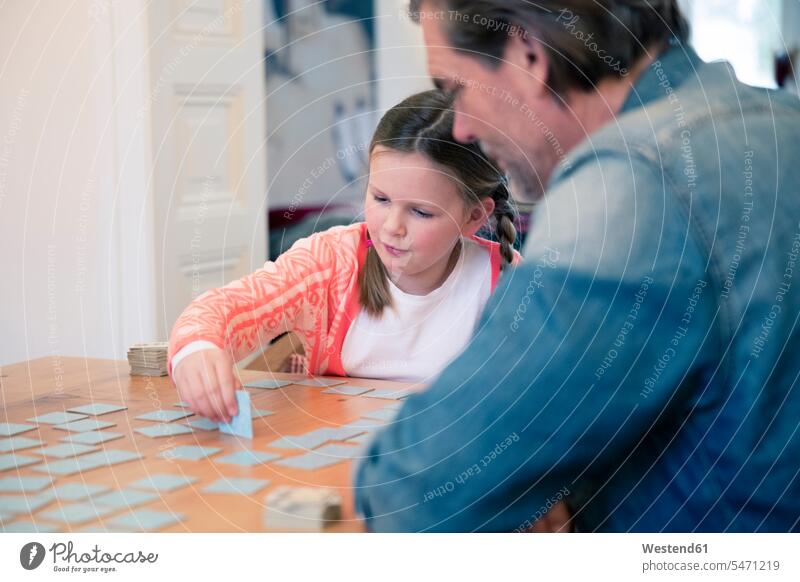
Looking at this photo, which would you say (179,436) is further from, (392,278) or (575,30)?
(575,30)

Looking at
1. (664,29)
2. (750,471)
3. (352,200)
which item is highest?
(664,29)

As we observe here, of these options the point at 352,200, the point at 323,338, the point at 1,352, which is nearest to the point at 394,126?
the point at 352,200

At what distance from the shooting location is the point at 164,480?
0.82 m

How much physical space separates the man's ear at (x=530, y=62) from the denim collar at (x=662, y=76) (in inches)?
3.5

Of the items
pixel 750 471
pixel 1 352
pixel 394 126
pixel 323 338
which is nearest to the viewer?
pixel 750 471

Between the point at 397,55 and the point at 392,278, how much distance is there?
0.30 metres

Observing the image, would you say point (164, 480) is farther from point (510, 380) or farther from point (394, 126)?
point (394, 126)

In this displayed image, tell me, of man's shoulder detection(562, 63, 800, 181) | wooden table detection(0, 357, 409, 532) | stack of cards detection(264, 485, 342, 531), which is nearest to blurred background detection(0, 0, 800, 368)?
wooden table detection(0, 357, 409, 532)

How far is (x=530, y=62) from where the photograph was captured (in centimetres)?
88

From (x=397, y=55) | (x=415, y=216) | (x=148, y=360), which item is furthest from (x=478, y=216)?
(x=148, y=360)

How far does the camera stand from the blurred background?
109cm
